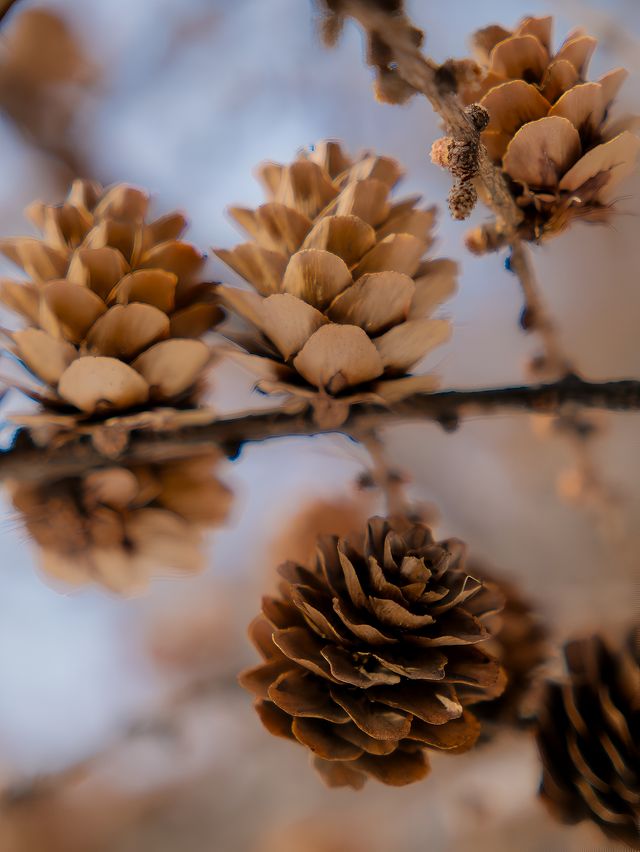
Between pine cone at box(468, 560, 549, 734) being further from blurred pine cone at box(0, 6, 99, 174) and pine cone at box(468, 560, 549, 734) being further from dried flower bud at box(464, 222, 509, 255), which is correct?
blurred pine cone at box(0, 6, 99, 174)

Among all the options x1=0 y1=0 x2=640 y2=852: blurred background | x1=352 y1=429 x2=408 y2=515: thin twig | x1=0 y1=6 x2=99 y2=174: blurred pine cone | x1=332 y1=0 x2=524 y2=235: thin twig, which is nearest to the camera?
x1=332 y1=0 x2=524 y2=235: thin twig

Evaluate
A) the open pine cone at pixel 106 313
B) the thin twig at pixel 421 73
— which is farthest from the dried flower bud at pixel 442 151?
the open pine cone at pixel 106 313

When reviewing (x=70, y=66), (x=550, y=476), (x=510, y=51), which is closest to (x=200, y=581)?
(x=550, y=476)

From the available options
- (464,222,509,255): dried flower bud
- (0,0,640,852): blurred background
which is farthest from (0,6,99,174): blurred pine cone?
(464,222,509,255): dried flower bud

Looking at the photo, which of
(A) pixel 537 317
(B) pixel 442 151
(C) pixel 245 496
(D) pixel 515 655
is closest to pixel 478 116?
(B) pixel 442 151

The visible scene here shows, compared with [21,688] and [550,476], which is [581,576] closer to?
[550,476]

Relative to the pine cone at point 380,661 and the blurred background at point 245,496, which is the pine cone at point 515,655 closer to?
the pine cone at point 380,661
